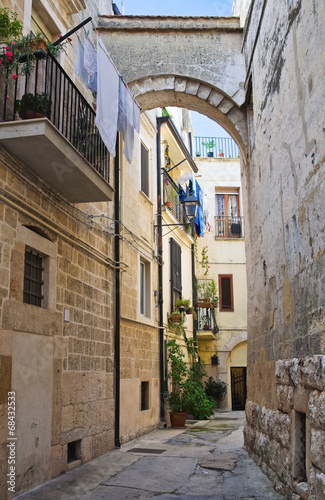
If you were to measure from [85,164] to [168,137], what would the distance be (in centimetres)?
945

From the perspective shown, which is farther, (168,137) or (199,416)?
(168,137)

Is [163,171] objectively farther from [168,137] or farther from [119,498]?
[119,498]

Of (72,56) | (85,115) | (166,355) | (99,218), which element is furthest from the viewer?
(166,355)

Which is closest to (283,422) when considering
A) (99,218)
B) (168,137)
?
(99,218)

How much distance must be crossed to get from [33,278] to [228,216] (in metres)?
15.8

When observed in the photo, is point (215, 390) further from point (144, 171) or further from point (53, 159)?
point (53, 159)

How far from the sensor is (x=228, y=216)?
70.0 feet

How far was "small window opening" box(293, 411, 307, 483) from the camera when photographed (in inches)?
202

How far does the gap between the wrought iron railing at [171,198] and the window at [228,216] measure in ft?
15.2

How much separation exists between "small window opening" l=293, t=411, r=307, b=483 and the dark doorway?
14.5 m

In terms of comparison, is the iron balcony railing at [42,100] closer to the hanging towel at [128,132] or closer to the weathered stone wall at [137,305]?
the hanging towel at [128,132]

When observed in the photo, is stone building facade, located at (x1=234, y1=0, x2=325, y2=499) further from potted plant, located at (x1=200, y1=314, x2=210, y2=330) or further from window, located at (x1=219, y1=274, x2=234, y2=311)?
window, located at (x1=219, y1=274, x2=234, y2=311)

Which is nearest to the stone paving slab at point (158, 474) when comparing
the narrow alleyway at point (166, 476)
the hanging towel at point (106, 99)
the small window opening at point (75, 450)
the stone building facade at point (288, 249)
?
the narrow alleyway at point (166, 476)

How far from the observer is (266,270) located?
7.34 metres
